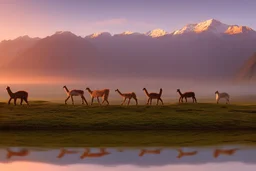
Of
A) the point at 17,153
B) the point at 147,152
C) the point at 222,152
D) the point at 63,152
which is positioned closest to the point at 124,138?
the point at 147,152

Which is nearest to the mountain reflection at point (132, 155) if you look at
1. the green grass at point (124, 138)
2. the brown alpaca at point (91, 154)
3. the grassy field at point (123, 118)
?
the brown alpaca at point (91, 154)

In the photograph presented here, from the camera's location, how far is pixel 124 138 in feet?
93.8

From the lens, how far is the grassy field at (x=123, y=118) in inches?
1316

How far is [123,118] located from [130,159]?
14270 mm

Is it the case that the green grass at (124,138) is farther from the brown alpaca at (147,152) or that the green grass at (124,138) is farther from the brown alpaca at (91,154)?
the brown alpaca at (91,154)

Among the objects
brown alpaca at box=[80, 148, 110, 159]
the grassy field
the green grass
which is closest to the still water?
brown alpaca at box=[80, 148, 110, 159]

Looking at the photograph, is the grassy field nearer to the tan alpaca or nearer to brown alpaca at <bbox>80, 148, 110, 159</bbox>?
the tan alpaca

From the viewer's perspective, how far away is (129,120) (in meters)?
34.8

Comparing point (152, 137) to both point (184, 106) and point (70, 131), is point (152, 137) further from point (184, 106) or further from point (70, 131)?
point (184, 106)

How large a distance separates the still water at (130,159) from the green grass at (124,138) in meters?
1.56

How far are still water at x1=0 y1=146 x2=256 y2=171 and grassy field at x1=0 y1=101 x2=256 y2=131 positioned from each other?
Answer: 8981 millimetres

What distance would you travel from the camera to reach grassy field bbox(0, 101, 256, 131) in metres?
33.4

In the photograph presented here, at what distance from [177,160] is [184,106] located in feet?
68.7

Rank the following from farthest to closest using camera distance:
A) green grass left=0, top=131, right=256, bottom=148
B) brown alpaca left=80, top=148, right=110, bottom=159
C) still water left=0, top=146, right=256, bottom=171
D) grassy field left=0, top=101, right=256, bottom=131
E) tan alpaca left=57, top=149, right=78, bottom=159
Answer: grassy field left=0, top=101, right=256, bottom=131 → green grass left=0, top=131, right=256, bottom=148 → tan alpaca left=57, top=149, right=78, bottom=159 → brown alpaca left=80, top=148, right=110, bottom=159 → still water left=0, top=146, right=256, bottom=171
